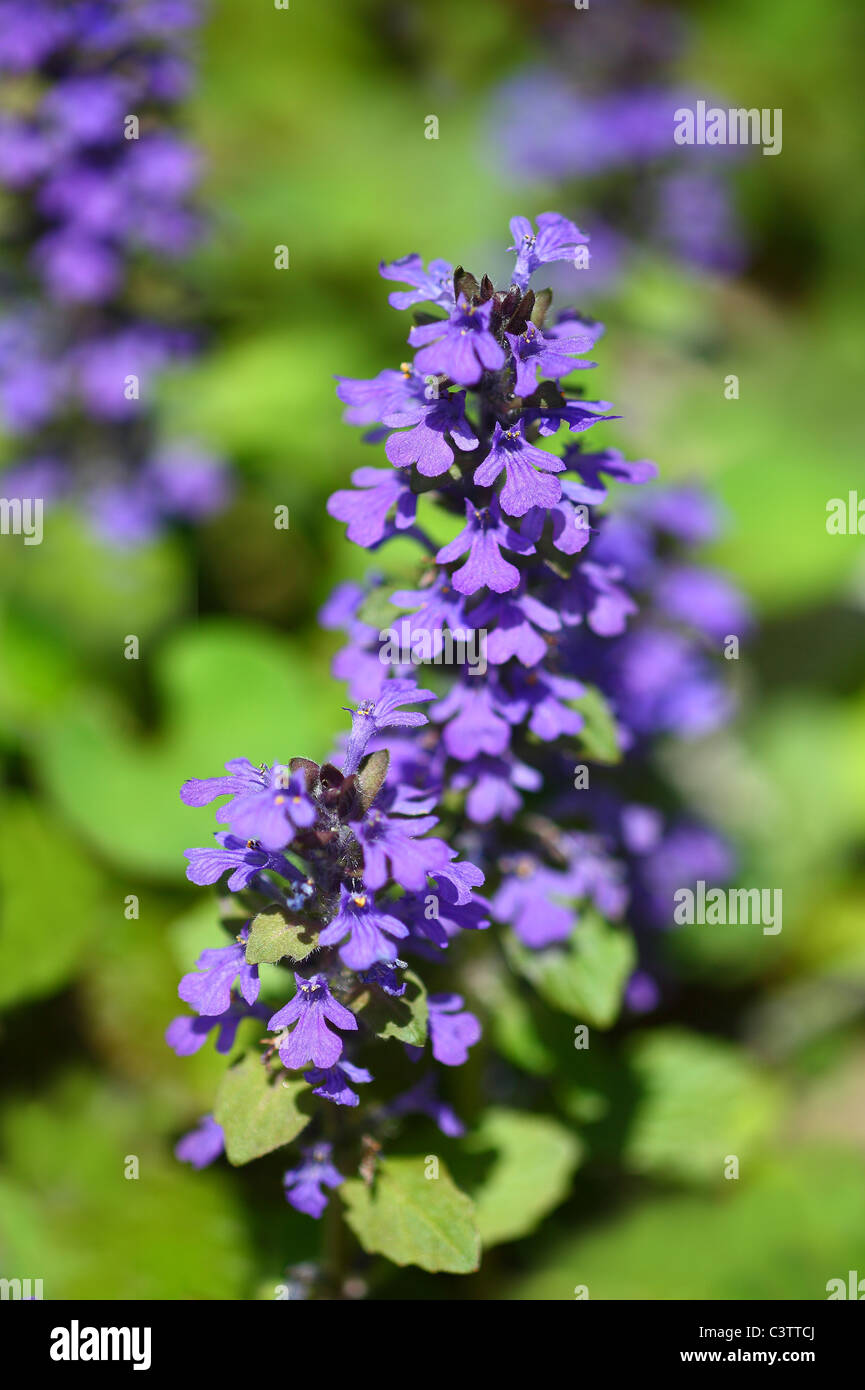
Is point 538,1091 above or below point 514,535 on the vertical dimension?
below

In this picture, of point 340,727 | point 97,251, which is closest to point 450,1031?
point 340,727

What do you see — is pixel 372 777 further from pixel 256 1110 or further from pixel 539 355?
pixel 539 355

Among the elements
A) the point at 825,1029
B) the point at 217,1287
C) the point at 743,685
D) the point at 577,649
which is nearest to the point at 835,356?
the point at 743,685

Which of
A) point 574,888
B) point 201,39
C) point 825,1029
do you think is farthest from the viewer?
point 201,39

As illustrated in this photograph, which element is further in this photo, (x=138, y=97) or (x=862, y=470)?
(x=862, y=470)

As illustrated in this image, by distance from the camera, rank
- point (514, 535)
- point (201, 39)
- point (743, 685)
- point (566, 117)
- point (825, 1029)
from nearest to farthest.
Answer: point (514, 535) → point (825, 1029) → point (743, 685) → point (566, 117) → point (201, 39)

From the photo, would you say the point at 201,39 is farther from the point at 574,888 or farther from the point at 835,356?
the point at 574,888
